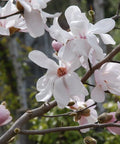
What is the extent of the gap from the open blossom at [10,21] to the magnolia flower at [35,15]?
0.04m

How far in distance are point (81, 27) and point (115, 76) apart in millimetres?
101

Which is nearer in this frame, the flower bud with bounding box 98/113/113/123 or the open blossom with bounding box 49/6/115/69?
the open blossom with bounding box 49/6/115/69

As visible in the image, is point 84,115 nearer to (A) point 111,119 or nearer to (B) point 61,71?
(A) point 111,119

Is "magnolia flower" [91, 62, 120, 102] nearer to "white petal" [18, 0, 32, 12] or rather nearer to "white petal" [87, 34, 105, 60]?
"white petal" [87, 34, 105, 60]

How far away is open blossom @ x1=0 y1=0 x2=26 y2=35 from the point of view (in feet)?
1.40

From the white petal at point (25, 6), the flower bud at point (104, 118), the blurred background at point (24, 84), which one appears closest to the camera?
the white petal at point (25, 6)

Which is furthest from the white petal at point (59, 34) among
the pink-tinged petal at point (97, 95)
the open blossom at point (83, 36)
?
the pink-tinged petal at point (97, 95)

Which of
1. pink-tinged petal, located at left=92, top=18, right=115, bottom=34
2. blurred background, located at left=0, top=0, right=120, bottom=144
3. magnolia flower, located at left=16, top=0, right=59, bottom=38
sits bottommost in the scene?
blurred background, located at left=0, top=0, right=120, bottom=144

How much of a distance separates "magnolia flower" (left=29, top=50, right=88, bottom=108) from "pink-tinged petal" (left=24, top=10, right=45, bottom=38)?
0.03 meters

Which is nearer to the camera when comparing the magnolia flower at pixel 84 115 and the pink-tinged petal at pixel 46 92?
the pink-tinged petal at pixel 46 92

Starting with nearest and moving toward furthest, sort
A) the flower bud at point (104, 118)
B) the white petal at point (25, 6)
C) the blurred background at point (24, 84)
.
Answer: the white petal at point (25, 6) → the flower bud at point (104, 118) → the blurred background at point (24, 84)

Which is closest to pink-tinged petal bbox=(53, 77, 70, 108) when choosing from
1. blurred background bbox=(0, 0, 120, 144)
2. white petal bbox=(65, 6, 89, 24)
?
white petal bbox=(65, 6, 89, 24)

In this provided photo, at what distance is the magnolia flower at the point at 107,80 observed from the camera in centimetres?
43

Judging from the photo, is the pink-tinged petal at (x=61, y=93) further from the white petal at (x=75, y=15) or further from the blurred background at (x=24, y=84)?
the blurred background at (x=24, y=84)
